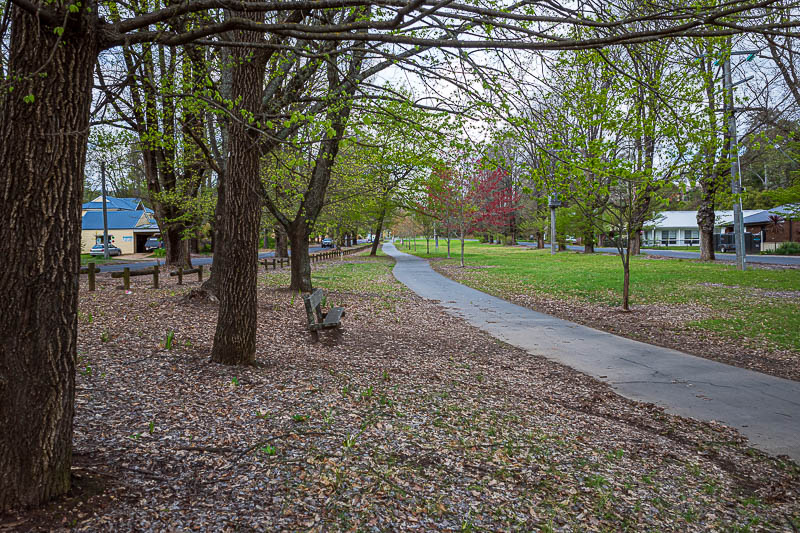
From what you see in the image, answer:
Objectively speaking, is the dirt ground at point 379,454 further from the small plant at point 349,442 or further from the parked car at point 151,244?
the parked car at point 151,244

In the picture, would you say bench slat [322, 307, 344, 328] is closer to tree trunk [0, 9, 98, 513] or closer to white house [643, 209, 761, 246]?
tree trunk [0, 9, 98, 513]

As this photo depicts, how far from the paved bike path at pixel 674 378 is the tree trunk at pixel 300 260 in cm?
527

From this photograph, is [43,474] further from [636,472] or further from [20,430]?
[636,472]

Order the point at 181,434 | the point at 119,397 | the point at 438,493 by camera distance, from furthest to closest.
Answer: the point at 119,397
the point at 181,434
the point at 438,493

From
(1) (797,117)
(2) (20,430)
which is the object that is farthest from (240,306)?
(1) (797,117)

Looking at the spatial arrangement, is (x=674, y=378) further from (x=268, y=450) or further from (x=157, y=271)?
(x=157, y=271)

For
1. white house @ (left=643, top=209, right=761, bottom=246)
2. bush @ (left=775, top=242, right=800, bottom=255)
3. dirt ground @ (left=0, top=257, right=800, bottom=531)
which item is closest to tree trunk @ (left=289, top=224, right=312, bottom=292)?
dirt ground @ (left=0, top=257, right=800, bottom=531)

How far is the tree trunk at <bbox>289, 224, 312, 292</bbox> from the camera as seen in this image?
13523 mm

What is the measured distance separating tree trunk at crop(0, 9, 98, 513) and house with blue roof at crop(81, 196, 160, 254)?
1924 inches

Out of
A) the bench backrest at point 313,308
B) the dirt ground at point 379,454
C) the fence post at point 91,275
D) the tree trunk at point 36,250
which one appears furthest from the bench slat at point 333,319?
the fence post at point 91,275

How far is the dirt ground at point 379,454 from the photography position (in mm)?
3197

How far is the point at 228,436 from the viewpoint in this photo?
13.6ft

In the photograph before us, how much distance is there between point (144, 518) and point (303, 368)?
357cm

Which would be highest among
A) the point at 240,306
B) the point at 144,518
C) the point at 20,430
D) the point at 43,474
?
the point at 240,306
